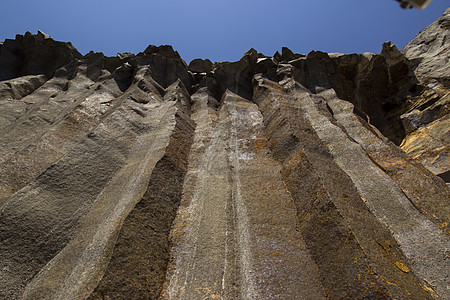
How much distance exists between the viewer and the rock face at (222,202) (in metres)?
3.60

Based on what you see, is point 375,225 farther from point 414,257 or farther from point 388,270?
point 388,270

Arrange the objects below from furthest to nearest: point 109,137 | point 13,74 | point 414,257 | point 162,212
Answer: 1. point 13,74
2. point 109,137
3. point 162,212
4. point 414,257

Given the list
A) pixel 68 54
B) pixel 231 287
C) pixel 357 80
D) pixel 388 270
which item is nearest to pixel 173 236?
pixel 231 287

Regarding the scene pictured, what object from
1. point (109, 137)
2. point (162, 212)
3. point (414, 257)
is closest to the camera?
point (414, 257)

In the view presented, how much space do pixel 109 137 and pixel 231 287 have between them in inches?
213

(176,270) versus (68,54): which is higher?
(68,54)

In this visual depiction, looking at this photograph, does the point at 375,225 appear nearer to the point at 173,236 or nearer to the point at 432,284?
the point at 432,284

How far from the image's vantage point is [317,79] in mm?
12633

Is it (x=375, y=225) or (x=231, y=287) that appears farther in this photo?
(x=375, y=225)

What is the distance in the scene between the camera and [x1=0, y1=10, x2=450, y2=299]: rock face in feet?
11.8

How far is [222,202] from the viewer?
5.27 meters

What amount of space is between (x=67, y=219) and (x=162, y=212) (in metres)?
1.77

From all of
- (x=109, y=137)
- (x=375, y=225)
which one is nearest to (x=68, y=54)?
(x=109, y=137)

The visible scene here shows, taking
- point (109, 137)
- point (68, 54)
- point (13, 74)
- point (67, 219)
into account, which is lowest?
point (67, 219)
